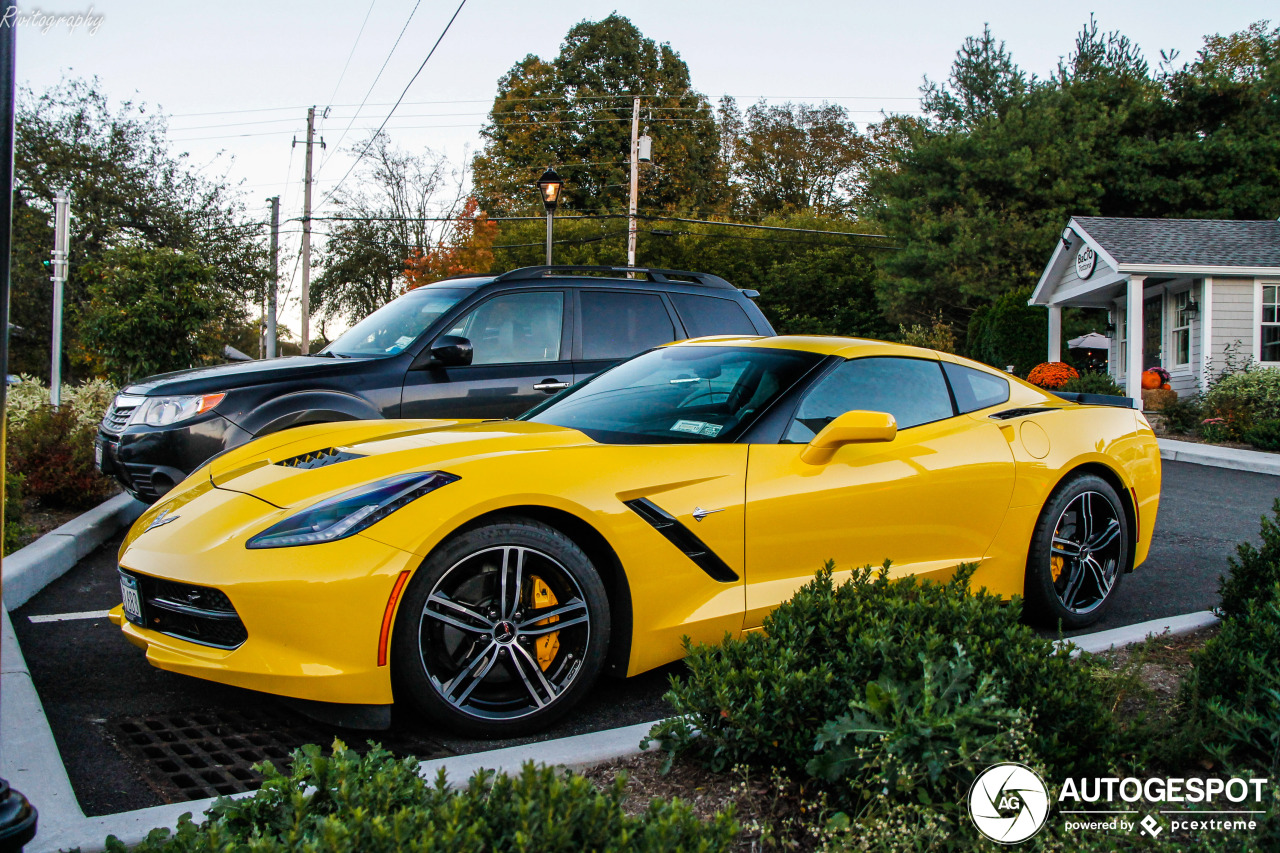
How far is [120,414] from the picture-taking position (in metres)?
6.59

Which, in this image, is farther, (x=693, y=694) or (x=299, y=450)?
(x=299, y=450)

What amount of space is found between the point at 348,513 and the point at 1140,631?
3.32m

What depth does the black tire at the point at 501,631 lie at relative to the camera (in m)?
3.06

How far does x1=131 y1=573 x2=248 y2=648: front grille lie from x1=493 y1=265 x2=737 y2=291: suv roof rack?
434 centimetres

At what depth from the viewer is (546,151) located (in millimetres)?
47625

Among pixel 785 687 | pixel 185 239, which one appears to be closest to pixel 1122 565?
pixel 785 687

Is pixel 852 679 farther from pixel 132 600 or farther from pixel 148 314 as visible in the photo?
pixel 148 314

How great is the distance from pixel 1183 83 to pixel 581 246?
25.0 m

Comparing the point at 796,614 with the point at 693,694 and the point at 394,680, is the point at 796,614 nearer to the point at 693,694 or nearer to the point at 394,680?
the point at 693,694

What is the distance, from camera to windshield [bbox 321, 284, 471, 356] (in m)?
7.02

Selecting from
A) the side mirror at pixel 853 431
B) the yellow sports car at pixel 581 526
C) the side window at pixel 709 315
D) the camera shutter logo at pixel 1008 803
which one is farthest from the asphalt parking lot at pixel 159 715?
the side window at pixel 709 315

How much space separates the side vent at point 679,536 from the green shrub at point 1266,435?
1373 centimetres

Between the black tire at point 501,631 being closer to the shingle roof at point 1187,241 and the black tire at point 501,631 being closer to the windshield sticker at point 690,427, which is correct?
the windshield sticker at point 690,427

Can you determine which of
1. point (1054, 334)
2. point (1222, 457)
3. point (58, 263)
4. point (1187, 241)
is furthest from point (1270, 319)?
point (58, 263)
